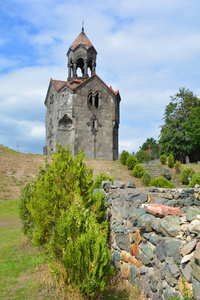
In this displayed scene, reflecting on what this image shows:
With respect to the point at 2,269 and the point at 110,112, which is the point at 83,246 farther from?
the point at 110,112

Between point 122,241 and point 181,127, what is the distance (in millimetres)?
33830

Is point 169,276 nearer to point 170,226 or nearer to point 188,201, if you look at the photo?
point 170,226

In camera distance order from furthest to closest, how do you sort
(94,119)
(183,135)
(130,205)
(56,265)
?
(183,135) → (94,119) → (130,205) → (56,265)

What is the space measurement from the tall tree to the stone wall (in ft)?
102

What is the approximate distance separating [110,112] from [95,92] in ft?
8.76

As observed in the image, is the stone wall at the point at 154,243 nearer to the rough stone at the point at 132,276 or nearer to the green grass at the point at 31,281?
the rough stone at the point at 132,276

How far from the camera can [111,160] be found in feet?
87.0

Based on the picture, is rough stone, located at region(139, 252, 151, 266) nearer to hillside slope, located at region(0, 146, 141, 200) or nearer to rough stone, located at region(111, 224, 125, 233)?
rough stone, located at region(111, 224, 125, 233)

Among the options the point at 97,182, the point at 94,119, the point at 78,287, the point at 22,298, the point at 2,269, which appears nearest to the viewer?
the point at 78,287

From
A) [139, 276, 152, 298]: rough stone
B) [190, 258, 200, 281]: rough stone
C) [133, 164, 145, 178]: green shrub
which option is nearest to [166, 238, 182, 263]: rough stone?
[190, 258, 200, 281]: rough stone

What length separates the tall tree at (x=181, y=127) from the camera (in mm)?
34656

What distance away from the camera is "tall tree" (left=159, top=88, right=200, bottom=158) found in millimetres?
34656

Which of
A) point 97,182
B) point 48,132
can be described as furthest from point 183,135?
point 97,182

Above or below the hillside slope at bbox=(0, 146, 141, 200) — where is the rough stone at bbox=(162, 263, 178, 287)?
below
